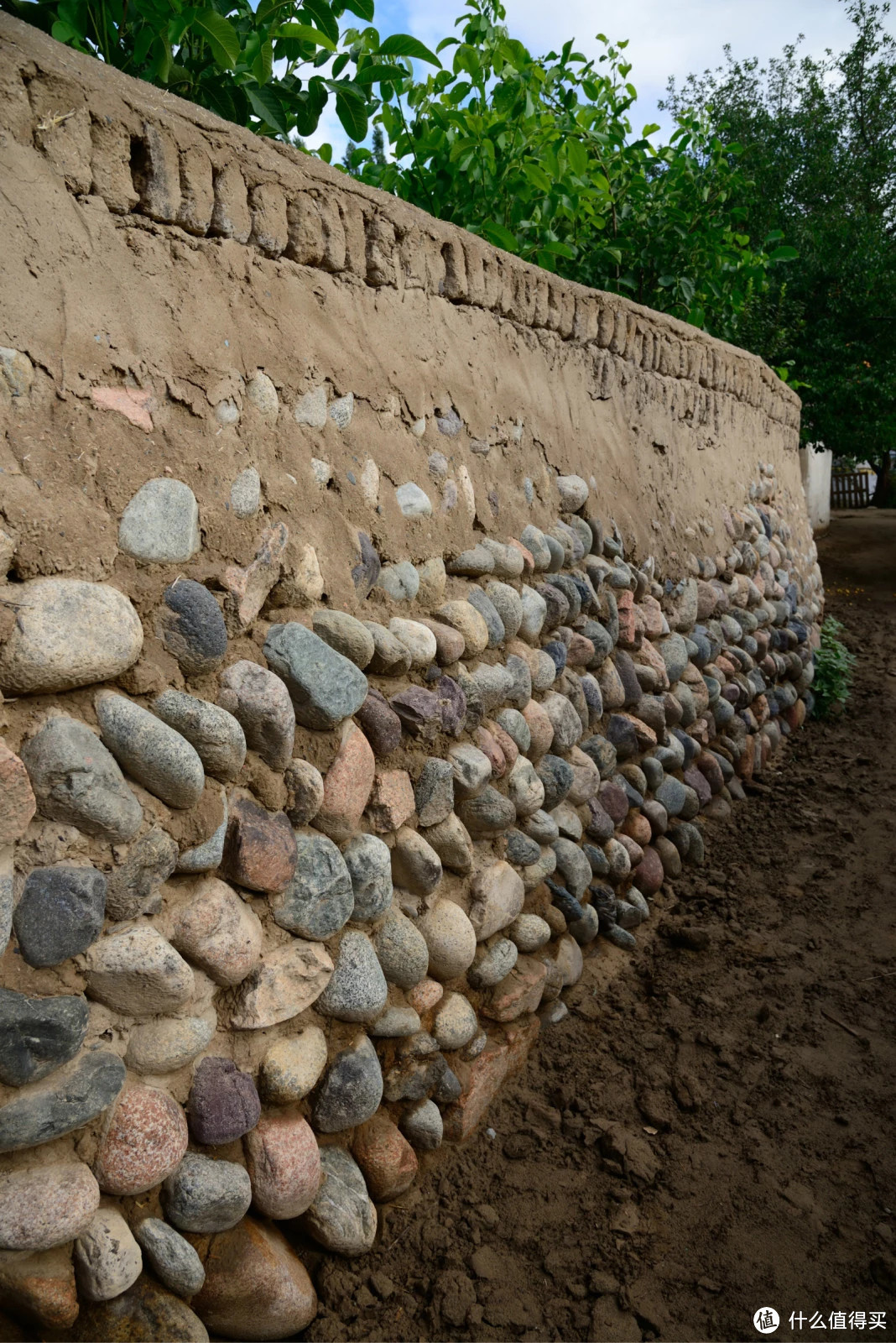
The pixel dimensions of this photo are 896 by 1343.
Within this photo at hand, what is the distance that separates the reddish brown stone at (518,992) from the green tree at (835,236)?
6.53 meters

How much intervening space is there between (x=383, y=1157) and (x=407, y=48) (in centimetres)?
260

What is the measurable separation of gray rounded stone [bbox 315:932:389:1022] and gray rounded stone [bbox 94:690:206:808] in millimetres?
505

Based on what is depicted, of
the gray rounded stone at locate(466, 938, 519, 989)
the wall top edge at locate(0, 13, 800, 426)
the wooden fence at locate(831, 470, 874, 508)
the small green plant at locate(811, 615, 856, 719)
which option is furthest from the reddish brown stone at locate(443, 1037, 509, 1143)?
the wooden fence at locate(831, 470, 874, 508)

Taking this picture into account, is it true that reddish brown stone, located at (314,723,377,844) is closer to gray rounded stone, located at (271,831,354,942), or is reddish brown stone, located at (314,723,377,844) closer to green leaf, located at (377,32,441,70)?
gray rounded stone, located at (271,831,354,942)

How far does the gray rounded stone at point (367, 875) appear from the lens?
6.67 ft

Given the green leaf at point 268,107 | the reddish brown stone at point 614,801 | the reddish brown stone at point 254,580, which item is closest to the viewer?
the reddish brown stone at point 254,580

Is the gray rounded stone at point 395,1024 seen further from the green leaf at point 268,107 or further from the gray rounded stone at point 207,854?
the green leaf at point 268,107

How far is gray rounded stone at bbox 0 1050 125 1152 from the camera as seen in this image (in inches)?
54.8

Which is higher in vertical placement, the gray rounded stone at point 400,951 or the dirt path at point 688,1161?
the gray rounded stone at point 400,951

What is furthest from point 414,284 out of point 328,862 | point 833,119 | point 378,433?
point 833,119

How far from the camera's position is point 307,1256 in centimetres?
191

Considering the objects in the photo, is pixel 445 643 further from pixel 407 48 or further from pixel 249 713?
pixel 407 48

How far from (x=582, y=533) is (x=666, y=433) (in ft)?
3.59

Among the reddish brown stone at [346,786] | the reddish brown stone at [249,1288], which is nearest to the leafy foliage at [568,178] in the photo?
the reddish brown stone at [346,786]
